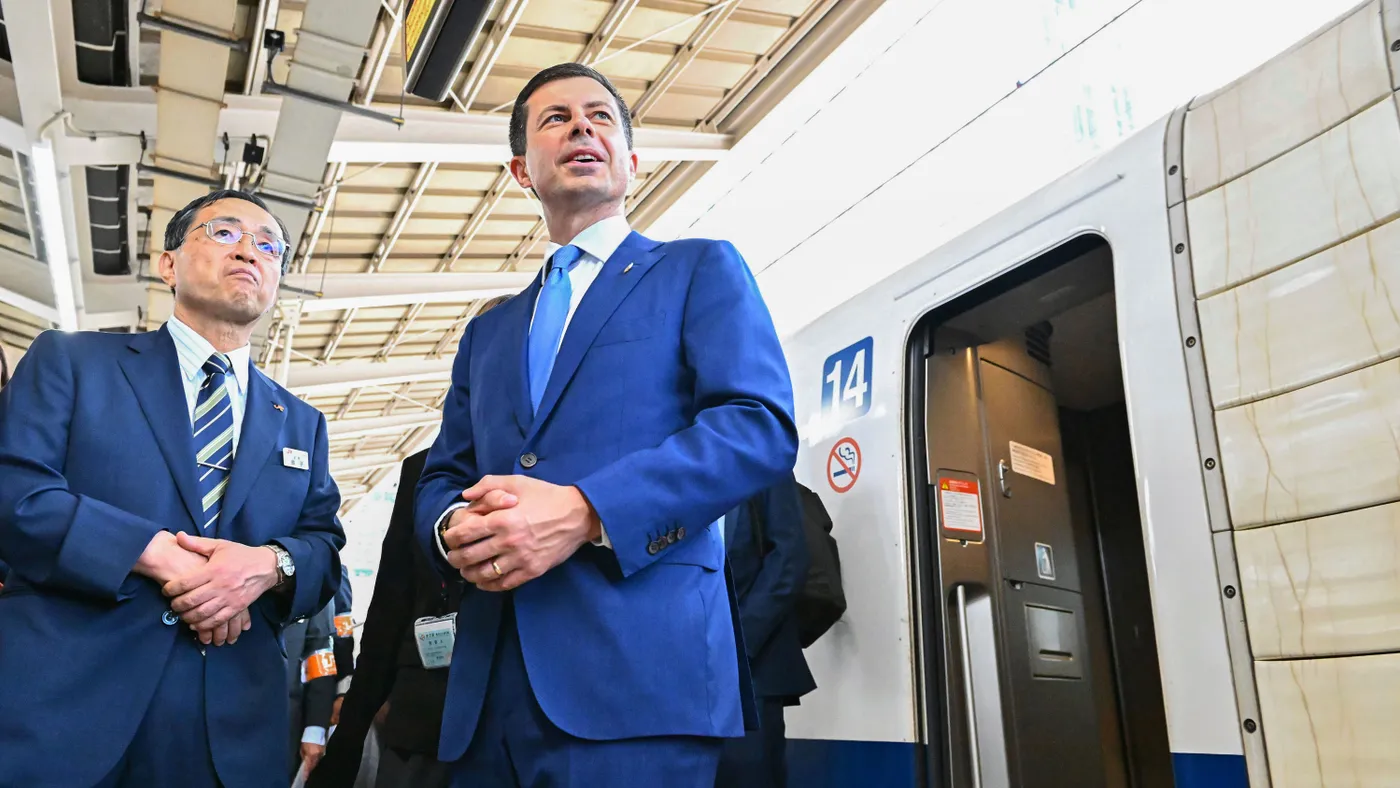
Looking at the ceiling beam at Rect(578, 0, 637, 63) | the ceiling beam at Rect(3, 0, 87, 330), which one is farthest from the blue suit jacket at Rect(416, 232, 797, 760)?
the ceiling beam at Rect(578, 0, 637, 63)

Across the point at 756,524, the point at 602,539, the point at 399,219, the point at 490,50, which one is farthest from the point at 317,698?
the point at 399,219

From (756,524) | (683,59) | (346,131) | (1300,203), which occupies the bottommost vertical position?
(756,524)

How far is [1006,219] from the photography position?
309cm

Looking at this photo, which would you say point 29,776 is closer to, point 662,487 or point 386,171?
point 662,487

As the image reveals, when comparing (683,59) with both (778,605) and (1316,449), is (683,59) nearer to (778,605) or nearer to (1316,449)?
(778,605)

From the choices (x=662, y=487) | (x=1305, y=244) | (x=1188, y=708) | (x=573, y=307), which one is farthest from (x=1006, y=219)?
(x=662, y=487)

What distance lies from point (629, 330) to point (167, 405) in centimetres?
116

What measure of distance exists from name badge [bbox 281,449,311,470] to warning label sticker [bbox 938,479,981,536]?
201cm

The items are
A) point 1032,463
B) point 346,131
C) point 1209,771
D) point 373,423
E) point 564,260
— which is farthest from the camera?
point 373,423

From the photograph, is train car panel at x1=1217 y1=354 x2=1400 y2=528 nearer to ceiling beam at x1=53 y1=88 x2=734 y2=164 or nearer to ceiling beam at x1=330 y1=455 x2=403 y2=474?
ceiling beam at x1=53 y1=88 x2=734 y2=164

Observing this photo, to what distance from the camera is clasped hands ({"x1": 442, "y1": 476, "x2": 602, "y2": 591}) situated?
1353 mm

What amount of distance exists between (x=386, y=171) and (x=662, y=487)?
11.2 m

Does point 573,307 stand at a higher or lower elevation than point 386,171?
lower

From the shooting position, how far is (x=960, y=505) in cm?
342
